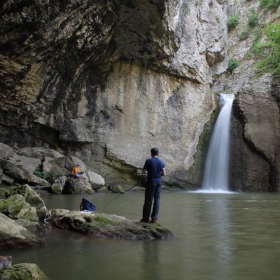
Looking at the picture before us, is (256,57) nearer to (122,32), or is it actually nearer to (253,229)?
(122,32)

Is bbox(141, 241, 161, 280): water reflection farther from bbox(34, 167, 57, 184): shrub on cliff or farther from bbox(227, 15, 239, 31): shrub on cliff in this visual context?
bbox(227, 15, 239, 31): shrub on cliff

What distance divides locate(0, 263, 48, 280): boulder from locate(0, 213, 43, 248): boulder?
1806 mm

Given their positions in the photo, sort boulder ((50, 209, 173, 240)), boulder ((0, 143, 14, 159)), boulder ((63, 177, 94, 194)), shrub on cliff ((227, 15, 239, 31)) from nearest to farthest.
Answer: boulder ((50, 209, 173, 240)) → boulder ((63, 177, 94, 194)) → boulder ((0, 143, 14, 159)) → shrub on cliff ((227, 15, 239, 31))

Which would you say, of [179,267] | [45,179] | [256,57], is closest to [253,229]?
[179,267]

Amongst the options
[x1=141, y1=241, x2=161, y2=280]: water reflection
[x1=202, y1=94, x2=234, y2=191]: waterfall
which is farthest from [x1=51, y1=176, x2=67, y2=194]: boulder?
[x1=141, y1=241, x2=161, y2=280]: water reflection

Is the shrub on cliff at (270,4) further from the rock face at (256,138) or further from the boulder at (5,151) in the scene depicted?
the boulder at (5,151)

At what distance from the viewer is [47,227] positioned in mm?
7055

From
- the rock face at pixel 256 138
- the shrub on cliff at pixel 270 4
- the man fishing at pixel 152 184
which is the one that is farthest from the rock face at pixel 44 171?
the shrub on cliff at pixel 270 4

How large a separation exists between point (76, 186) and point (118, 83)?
714cm

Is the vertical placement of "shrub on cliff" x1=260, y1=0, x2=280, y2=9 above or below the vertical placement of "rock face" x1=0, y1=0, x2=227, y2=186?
above

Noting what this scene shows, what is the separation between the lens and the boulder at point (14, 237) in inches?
210

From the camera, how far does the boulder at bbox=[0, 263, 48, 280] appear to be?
3.52 metres

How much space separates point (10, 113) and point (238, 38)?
77.4 feet

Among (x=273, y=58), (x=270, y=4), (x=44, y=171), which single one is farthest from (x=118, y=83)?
(x=270, y=4)
